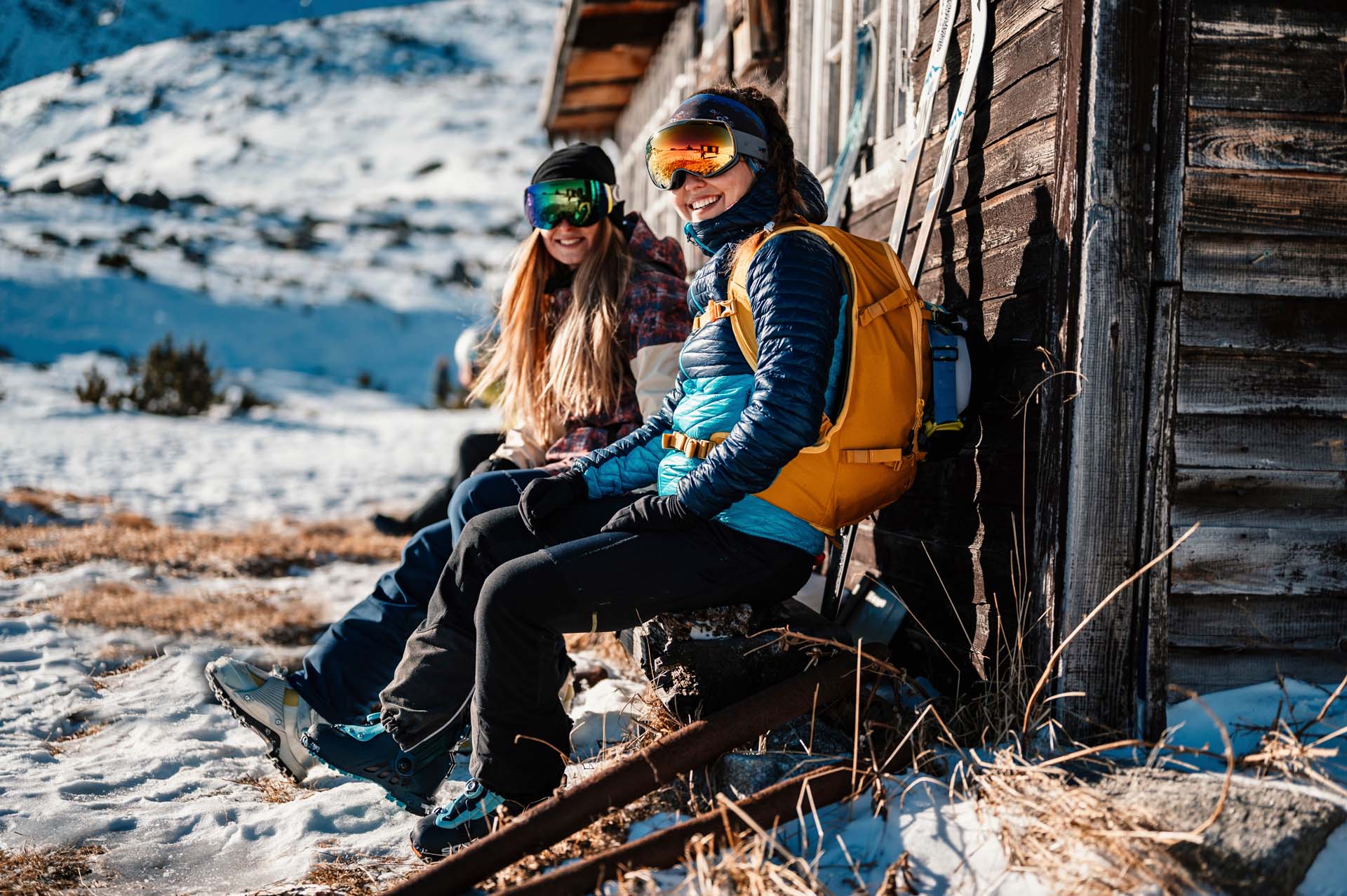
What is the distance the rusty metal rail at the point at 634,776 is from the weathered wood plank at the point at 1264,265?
4.43 ft

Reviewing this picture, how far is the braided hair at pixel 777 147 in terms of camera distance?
2.67 metres

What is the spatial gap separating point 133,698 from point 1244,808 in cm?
381

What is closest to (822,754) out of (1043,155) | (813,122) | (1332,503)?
(1332,503)

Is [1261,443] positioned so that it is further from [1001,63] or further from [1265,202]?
[1001,63]

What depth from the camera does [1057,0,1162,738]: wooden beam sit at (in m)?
2.41

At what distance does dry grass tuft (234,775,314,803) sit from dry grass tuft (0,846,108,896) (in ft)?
1.72

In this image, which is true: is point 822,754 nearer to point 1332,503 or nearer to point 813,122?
point 1332,503

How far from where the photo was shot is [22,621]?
472 centimetres

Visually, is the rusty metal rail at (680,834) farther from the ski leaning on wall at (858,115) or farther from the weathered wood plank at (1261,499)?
the ski leaning on wall at (858,115)

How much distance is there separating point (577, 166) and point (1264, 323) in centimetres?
222

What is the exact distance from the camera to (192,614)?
5008mm

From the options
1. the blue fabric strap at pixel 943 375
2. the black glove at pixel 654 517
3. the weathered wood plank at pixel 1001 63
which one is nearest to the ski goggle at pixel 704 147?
the blue fabric strap at pixel 943 375

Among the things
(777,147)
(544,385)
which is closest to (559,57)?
(544,385)

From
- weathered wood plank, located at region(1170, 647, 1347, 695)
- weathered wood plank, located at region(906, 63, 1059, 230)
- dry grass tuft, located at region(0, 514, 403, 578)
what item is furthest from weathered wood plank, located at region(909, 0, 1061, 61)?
dry grass tuft, located at region(0, 514, 403, 578)
